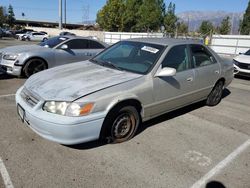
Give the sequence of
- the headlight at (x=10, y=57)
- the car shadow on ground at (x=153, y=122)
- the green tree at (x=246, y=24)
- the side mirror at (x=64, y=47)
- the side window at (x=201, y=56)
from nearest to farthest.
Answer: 1. the car shadow on ground at (x=153, y=122)
2. the side window at (x=201, y=56)
3. the headlight at (x=10, y=57)
4. the side mirror at (x=64, y=47)
5. the green tree at (x=246, y=24)

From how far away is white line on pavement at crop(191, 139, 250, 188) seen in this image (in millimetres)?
3055

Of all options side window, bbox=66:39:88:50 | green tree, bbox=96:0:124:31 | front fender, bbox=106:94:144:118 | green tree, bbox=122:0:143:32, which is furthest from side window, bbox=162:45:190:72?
green tree, bbox=122:0:143:32

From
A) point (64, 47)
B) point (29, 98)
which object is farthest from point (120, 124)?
point (64, 47)

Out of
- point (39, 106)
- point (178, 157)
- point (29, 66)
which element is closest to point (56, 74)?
point (39, 106)

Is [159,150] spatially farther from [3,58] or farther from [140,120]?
[3,58]

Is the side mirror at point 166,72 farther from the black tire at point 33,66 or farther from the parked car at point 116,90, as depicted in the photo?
the black tire at point 33,66

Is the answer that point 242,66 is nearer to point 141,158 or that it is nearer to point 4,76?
point 141,158

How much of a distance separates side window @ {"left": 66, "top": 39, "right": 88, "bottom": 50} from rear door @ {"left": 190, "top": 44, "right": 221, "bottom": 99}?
15.1 ft

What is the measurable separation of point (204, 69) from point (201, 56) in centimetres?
29

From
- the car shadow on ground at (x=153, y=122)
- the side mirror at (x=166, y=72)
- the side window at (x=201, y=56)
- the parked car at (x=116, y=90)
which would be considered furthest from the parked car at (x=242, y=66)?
the side mirror at (x=166, y=72)

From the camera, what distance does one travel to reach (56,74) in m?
4.07

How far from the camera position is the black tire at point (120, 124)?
3555 mm

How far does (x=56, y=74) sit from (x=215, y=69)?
11.0 feet

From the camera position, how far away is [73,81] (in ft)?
12.0
